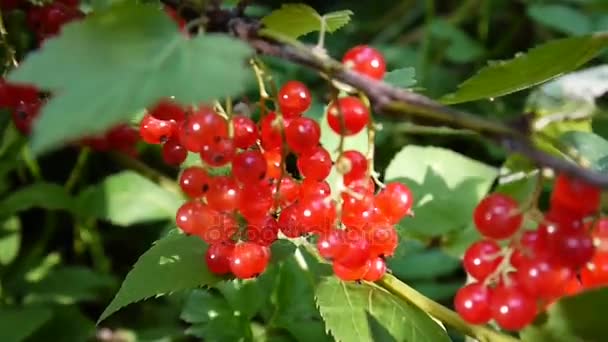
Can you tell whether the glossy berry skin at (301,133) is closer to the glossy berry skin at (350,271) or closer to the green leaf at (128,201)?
the glossy berry skin at (350,271)

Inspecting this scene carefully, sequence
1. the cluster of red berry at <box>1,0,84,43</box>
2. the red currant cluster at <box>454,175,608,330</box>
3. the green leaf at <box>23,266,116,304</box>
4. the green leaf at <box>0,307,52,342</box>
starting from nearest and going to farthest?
1. the red currant cluster at <box>454,175,608,330</box>
2. the cluster of red berry at <box>1,0,84,43</box>
3. the green leaf at <box>0,307,52,342</box>
4. the green leaf at <box>23,266,116,304</box>

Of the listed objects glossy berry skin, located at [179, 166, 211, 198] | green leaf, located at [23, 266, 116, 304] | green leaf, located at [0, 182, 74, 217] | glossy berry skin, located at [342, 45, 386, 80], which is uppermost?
glossy berry skin, located at [342, 45, 386, 80]

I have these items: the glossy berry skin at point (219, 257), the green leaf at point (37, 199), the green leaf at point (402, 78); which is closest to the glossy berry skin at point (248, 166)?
the glossy berry skin at point (219, 257)

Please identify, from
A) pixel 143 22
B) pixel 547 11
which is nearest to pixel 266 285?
pixel 143 22

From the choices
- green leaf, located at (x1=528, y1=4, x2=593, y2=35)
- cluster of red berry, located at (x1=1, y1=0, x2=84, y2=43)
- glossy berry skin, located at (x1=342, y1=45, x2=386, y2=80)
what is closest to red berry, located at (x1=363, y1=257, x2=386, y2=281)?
glossy berry skin, located at (x1=342, y1=45, x2=386, y2=80)

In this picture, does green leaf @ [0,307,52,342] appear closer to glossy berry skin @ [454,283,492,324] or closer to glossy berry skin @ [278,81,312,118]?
glossy berry skin @ [278,81,312,118]

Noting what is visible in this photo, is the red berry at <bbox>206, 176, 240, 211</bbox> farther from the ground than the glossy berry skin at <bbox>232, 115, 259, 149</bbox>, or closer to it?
closer to it
